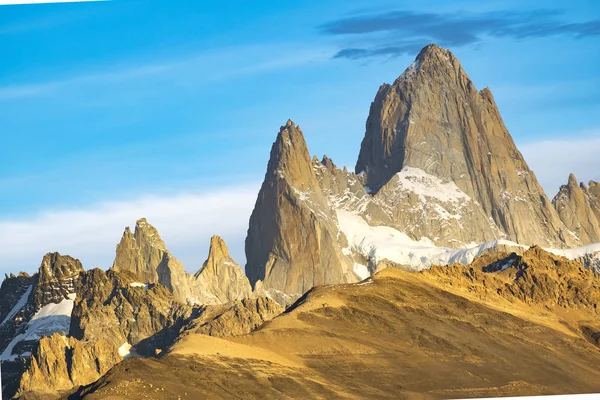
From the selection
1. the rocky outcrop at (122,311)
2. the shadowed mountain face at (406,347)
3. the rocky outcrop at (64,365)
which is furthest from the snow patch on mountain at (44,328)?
the shadowed mountain face at (406,347)

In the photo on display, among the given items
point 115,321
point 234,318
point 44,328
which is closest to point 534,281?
point 234,318

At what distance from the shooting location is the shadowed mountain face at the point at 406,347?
306ft

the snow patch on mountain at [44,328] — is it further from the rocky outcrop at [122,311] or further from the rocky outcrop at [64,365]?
the rocky outcrop at [64,365]

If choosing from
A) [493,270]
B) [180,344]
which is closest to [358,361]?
[180,344]

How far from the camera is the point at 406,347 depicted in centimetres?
11388

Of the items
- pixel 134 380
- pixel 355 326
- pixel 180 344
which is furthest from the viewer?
pixel 355 326

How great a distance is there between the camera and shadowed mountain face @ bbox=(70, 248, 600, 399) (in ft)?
306

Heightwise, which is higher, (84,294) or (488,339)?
(84,294)

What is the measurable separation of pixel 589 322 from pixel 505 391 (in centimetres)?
3818

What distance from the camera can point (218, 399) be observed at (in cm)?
8825

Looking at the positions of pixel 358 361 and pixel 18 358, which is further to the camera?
pixel 18 358

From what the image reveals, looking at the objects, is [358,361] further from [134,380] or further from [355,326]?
[134,380]

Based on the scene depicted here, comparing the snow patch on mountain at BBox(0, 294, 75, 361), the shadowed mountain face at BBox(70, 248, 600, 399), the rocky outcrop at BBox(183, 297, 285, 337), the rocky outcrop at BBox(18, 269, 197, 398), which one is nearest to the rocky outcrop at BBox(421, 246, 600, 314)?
the shadowed mountain face at BBox(70, 248, 600, 399)

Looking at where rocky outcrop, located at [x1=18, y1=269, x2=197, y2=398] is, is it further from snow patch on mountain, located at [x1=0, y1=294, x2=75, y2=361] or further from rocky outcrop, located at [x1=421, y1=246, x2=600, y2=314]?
rocky outcrop, located at [x1=421, y1=246, x2=600, y2=314]
